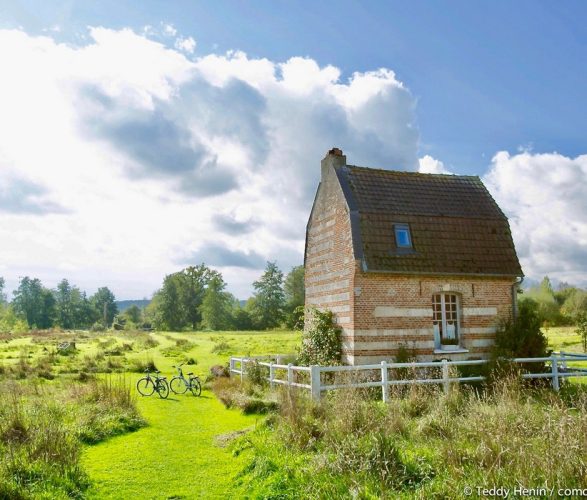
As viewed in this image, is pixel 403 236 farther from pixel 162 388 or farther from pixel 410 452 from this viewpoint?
pixel 410 452

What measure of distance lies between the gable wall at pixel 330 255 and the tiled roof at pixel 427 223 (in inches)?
28.4

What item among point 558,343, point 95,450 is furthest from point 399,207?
point 558,343

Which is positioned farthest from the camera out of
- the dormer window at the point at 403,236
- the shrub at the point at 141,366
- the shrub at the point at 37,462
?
the shrub at the point at 141,366

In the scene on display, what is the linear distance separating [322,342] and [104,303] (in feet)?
439

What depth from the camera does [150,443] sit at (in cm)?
1230

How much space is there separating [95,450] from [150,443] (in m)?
1.25

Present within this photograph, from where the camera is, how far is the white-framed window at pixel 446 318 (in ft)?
67.6

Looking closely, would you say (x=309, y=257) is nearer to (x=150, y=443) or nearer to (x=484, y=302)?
(x=484, y=302)

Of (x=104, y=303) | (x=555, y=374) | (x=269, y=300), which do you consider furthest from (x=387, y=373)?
(x=104, y=303)

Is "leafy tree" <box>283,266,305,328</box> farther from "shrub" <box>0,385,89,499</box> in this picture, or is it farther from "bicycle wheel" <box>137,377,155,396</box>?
"shrub" <box>0,385,89,499</box>

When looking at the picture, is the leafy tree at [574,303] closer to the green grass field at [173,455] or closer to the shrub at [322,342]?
the shrub at [322,342]

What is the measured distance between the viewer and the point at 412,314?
19.7 meters

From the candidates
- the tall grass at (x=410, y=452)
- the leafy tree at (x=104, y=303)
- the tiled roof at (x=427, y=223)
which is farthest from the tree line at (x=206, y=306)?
the tall grass at (x=410, y=452)

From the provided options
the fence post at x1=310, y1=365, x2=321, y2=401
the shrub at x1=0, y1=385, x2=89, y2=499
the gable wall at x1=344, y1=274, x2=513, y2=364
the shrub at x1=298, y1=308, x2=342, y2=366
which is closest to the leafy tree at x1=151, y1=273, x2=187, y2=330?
the shrub at x1=298, y1=308, x2=342, y2=366
